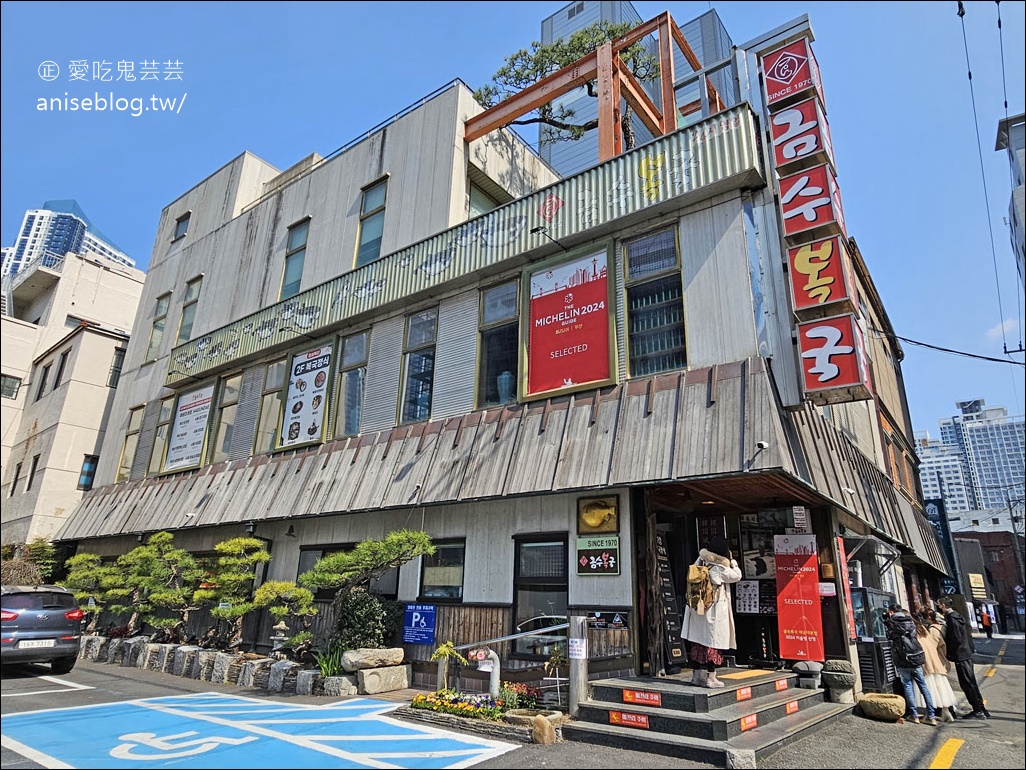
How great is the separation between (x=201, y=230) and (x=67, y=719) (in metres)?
20.3

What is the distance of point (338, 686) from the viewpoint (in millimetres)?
10297

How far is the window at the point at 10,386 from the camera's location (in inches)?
1168

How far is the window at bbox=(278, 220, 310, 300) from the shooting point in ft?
60.9

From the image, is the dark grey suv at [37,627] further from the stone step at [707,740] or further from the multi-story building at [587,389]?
the stone step at [707,740]

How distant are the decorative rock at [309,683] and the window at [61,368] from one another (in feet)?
72.9

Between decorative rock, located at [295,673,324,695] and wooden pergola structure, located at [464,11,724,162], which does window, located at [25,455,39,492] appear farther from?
wooden pergola structure, located at [464,11,724,162]

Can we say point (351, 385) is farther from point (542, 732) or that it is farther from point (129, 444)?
point (129, 444)

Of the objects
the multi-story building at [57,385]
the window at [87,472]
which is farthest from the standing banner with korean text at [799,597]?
the window at [87,472]

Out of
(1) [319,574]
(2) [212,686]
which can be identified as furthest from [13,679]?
(1) [319,574]

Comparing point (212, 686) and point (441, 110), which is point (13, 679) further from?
point (441, 110)

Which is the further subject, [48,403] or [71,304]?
[71,304]

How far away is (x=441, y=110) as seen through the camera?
52.5 feet

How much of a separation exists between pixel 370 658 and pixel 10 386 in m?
Result: 29.6

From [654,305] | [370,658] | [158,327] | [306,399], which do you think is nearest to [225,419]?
[306,399]
